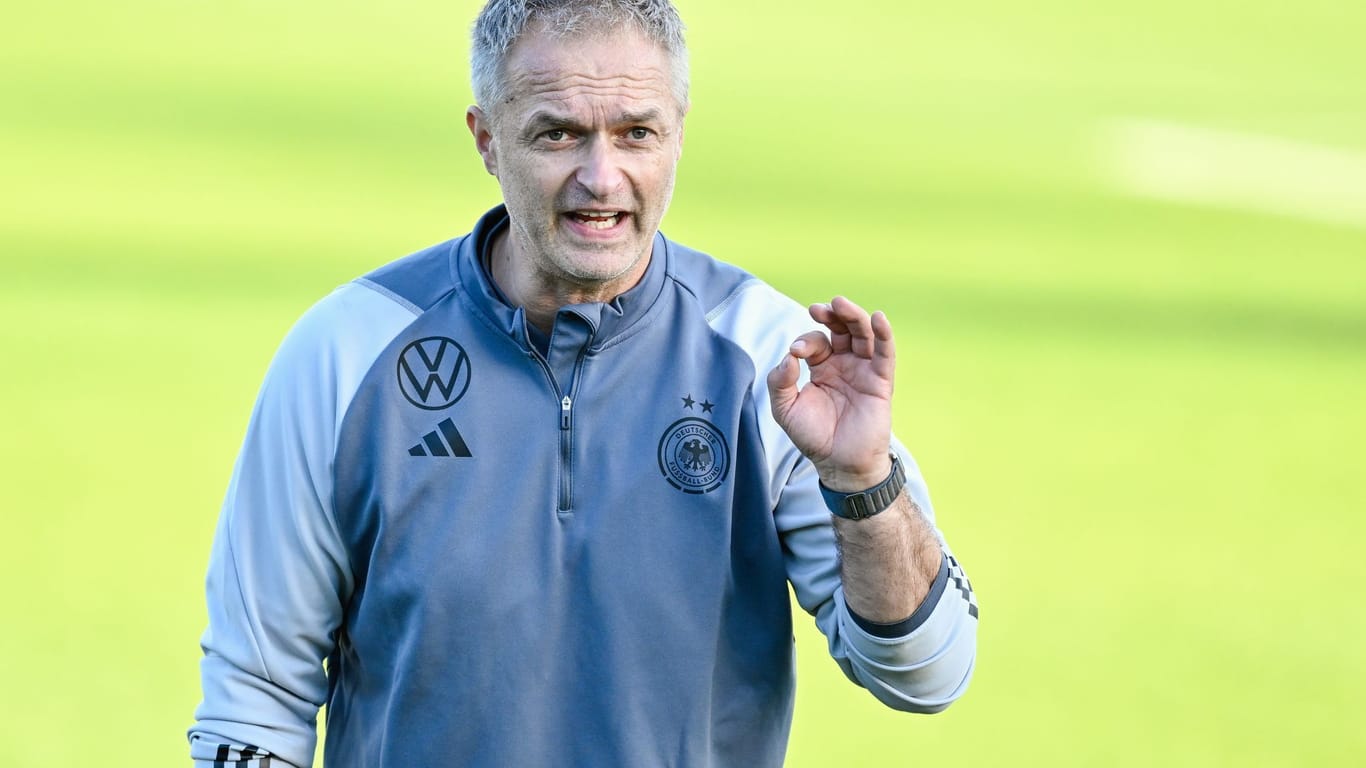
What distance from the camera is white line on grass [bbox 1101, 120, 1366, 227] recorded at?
423 inches

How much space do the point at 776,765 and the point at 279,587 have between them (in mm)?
696

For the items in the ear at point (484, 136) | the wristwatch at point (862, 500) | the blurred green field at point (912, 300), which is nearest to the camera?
the wristwatch at point (862, 500)

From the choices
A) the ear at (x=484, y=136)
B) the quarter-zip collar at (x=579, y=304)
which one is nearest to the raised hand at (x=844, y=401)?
the quarter-zip collar at (x=579, y=304)

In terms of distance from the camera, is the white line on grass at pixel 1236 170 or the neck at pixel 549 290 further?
the white line on grass at pixel 1236 170

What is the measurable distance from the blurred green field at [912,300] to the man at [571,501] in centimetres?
212

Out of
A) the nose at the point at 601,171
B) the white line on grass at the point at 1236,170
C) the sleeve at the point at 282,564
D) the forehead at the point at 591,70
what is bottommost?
the sleeve at the point at 282,564

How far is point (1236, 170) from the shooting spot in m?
11.3

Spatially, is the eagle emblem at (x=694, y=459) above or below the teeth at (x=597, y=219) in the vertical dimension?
below

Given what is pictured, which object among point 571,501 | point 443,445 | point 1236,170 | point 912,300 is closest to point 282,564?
point 443,445

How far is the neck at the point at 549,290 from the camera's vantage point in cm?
245

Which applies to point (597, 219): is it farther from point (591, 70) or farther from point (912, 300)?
point (912, 300)

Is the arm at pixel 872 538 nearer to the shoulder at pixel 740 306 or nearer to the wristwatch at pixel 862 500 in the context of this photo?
the wristwatch at pixel 862 500

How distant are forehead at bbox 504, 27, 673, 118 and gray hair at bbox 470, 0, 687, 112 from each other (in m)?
0.01

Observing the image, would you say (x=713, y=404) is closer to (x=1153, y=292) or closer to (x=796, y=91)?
(x=1153, y=292)
